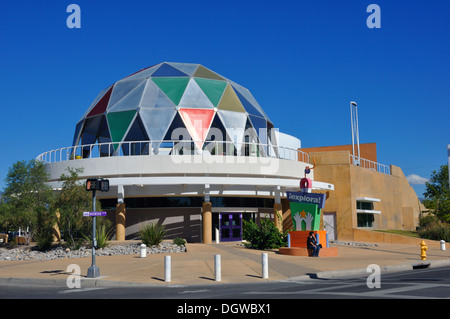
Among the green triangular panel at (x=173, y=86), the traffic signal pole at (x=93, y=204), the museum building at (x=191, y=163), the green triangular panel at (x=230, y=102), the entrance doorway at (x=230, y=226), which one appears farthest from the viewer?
the green triangular panel at (x=230, y=102)

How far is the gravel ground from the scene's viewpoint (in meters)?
23.3

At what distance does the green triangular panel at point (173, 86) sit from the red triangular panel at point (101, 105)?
4.12 meters

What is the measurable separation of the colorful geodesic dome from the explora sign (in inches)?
319

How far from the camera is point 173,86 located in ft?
116

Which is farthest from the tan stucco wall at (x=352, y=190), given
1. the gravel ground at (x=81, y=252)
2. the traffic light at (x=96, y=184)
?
the traffic light at (x=96, y=184)

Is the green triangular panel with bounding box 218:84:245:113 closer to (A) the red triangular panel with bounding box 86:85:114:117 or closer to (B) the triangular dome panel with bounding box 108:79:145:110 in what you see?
(B) the triangular dome panel with bounding box 108:79:145:110

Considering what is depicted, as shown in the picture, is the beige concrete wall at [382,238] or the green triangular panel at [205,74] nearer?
the beige concrete wall at [382,238]

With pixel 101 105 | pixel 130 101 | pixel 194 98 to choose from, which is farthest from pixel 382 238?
pixel 101 105

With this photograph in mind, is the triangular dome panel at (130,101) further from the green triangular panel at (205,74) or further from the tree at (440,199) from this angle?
the tree at (440,199)

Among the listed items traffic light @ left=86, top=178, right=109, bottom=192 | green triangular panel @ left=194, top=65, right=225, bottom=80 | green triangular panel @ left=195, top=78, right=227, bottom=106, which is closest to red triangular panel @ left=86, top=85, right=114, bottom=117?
green triangular panel @ left=194, top=65, right=225, bottom=80

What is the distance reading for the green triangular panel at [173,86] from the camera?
34.6 meters

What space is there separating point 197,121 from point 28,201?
1199 cm

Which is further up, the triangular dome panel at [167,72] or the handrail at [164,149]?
the triangular dome panel at [167,72]
